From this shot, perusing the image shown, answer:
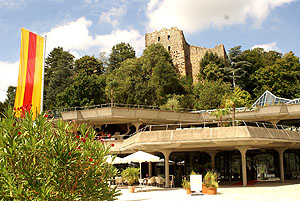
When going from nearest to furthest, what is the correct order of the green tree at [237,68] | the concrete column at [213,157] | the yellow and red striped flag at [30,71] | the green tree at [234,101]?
the yellow and red striped flag at [30,71]
the green tree at [234,101]
the concrete column at [213,157]
the green tree at [237,68]

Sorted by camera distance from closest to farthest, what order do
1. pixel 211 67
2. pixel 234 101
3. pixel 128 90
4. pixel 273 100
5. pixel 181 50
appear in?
1. pixel 234 101
2. pixel 273 100
3. pixel 128 90
4. pixel 211 67
5. pixel 181 50

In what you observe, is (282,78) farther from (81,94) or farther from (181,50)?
(81,94)

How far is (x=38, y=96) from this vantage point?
1592 cm

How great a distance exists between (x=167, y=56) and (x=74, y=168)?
57894 millimetres

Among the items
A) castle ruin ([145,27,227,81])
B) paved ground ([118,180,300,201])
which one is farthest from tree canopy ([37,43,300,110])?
paved ground ([118,180,300,201])

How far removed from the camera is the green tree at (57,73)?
53812 mm

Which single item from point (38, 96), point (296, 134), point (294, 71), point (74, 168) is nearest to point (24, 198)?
point (74, 168)

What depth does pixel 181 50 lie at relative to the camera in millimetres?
66250

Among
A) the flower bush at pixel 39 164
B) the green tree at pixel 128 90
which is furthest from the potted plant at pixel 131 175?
the green tree at pixel 128 90

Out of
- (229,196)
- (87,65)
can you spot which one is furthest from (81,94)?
(229,196)

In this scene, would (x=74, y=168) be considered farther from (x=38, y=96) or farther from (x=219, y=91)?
(x=219, y=91)

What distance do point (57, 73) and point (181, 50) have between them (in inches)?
1022

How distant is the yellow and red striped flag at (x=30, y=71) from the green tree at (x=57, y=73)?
32.4 metres

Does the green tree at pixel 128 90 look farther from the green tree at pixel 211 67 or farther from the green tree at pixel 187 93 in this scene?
the green tree at pixel 211 67
